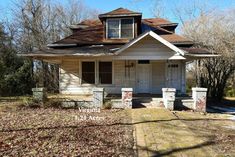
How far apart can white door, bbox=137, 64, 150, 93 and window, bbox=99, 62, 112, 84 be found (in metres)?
1.83

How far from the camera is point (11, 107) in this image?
43.0 ft

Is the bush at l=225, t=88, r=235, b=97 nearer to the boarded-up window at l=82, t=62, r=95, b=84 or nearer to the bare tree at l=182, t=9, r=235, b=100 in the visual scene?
the bare tree at l=182, t=9, r=235, b=100

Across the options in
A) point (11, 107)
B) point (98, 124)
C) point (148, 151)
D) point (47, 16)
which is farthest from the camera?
point (47, 16)

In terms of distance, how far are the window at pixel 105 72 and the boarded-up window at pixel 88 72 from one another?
1.66 ft

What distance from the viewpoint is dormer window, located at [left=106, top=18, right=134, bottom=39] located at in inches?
709

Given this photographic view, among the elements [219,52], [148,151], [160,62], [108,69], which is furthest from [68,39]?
[148,151]

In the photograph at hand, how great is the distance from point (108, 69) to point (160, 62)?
3.31 m

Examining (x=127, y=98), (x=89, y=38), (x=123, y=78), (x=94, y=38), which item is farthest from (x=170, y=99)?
(x=89, y=38)

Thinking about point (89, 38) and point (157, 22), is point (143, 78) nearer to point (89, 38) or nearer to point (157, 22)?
point (89, 38)

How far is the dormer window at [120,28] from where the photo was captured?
59.1 ft

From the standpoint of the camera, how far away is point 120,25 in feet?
59.2

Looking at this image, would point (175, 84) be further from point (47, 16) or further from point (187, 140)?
point (47, 16)

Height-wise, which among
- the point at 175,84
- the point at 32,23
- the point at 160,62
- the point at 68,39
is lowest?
the point at 175,84

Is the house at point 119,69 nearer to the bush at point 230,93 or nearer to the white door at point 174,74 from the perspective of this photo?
the white door at point 174,74
